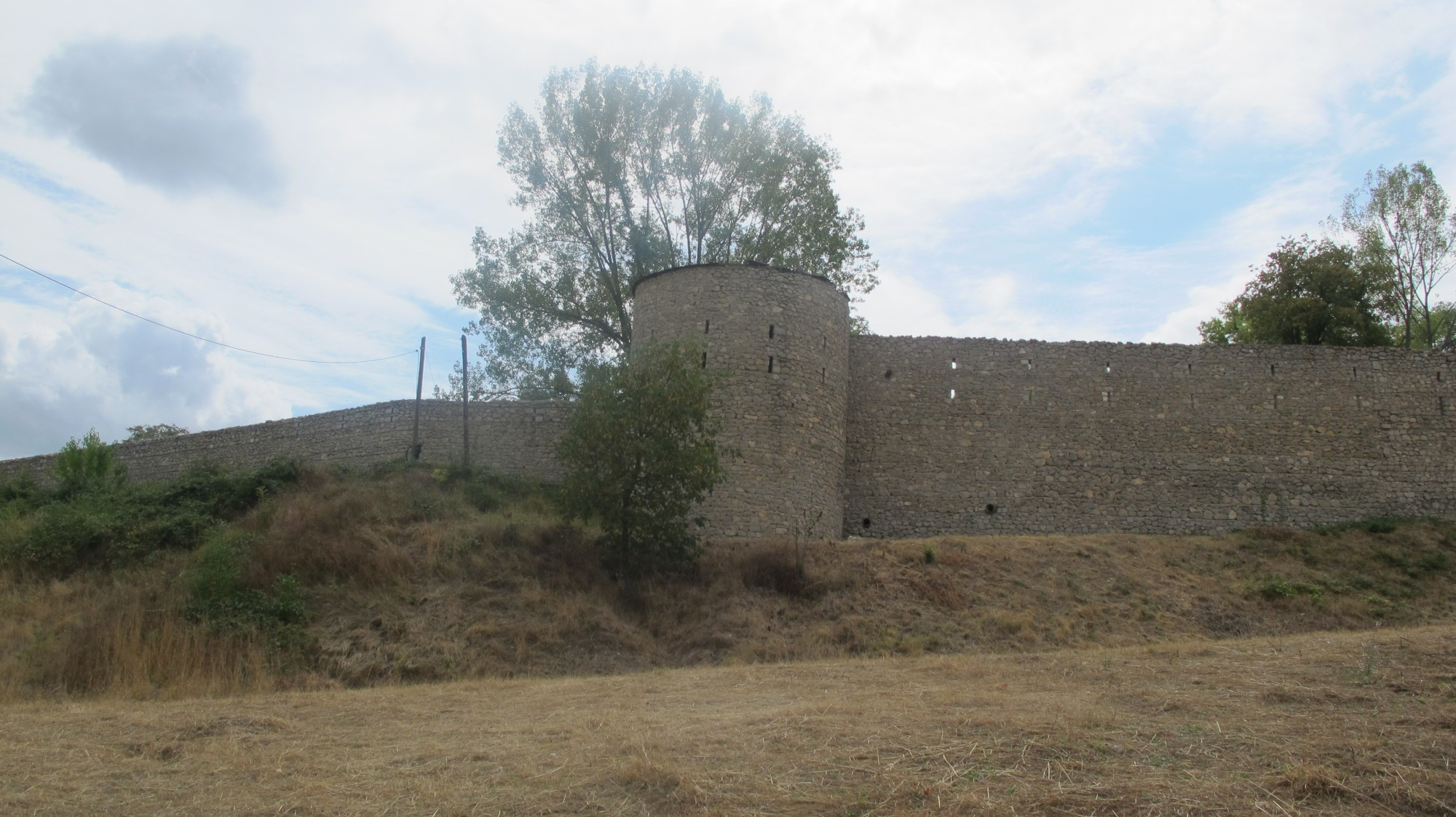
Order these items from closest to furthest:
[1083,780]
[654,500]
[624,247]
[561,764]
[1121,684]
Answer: [1083,780]
[561,764]
[1121,684]
[654,500]
[624,247]

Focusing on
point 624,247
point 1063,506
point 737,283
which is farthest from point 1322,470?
point 624,247

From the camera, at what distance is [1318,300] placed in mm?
24750

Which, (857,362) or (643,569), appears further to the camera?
(857,362)

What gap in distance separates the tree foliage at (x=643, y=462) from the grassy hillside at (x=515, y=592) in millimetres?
637

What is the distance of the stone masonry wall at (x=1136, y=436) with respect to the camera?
20.5m

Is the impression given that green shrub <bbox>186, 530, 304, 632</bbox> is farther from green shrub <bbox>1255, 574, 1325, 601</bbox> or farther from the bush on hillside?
green shrub <bbox>1255, 574, 1325, 601</bbox>

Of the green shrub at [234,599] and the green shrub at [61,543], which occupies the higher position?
the green shrub at [61,543]

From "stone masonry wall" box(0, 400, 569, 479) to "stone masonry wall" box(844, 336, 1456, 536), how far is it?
251 inches

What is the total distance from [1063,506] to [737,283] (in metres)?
7.84

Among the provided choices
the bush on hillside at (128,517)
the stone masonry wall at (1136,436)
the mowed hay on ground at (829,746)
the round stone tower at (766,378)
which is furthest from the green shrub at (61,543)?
the stone masonry wall at (1136,436)

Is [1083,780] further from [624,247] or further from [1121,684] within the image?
[624,247]

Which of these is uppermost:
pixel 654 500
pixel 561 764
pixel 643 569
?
pixel 654 500

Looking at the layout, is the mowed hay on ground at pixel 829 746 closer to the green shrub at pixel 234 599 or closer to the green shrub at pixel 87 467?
the green shrub at pixel 234 599

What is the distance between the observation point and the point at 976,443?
20828 millimetres
